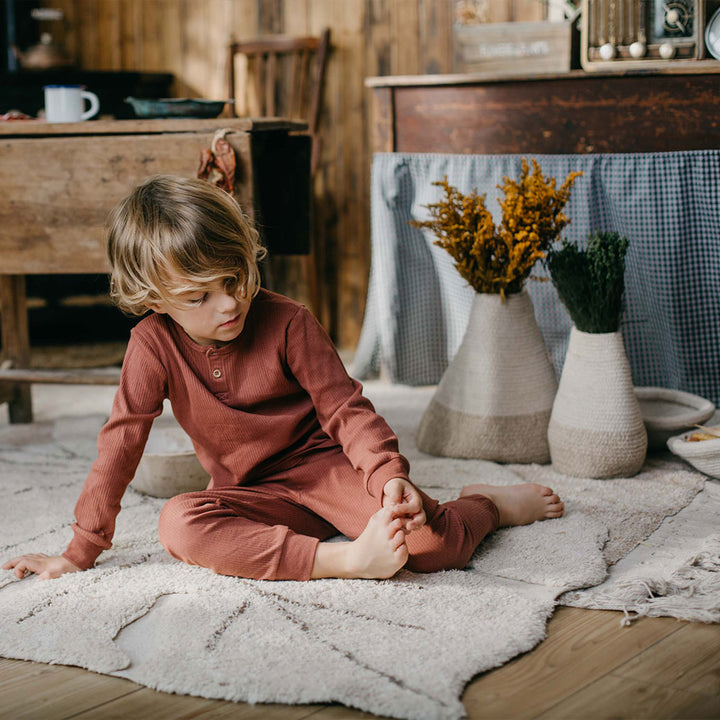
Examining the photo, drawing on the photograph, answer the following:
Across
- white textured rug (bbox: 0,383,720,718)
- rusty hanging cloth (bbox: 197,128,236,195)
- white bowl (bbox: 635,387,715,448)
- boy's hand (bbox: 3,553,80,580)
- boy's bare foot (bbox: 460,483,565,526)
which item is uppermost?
rusty hanging cloth (bbox: 197,128,236,195)

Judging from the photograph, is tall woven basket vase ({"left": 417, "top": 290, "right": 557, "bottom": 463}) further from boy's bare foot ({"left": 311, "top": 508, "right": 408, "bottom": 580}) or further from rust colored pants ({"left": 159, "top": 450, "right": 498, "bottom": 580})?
boy's bare foot ({"left": 311, "top": 508, "right": 408, "bottom": 580})

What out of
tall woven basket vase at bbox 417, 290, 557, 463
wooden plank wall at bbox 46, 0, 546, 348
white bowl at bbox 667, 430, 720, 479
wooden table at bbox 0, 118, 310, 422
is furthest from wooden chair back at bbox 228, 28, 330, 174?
white bowl at bbox 667, 430, 720, 479

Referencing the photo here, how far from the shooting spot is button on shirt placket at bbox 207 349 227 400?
4.53 ft

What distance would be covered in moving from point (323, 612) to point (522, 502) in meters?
0.44

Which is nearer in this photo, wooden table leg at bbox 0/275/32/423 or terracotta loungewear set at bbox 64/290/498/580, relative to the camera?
terracotta loungewear set at bbox 64/290/498/580

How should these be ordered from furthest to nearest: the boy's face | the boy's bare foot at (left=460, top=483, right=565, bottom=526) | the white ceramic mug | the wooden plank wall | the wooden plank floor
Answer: the wooden plank wall → the white ceramic mug → the boy's bare foot at (left=460, top=483, right=565, bottom=526) → the boy's face → the wooden plank floor

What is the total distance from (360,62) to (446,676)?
8.29 ft

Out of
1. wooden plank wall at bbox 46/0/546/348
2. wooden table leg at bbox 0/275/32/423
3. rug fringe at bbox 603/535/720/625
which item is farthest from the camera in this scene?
wooden plank wall at bbox 46/0/546/348

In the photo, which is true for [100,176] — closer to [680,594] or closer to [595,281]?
[595,281]

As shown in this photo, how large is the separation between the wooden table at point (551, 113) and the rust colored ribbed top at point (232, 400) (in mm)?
1197

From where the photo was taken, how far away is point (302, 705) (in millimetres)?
991

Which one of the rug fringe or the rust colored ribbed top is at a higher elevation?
the rust colored ribbed top

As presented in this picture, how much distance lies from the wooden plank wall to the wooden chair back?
0.07m

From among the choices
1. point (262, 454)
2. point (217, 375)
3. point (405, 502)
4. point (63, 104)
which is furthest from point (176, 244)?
point (63, 104)
